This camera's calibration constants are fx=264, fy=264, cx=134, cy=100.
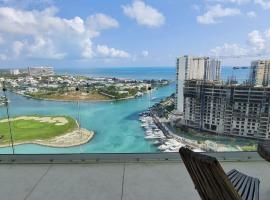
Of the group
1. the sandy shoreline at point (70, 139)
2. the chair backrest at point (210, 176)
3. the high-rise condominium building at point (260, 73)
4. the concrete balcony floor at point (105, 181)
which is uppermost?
the high-rise condominium building at point (260, 73)

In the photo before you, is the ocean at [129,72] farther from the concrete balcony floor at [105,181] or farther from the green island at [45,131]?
the concrete balcony floor at [105,181]

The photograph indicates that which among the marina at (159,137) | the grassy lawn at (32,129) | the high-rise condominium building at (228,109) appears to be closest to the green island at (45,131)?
the grassy lawn at (32,129)

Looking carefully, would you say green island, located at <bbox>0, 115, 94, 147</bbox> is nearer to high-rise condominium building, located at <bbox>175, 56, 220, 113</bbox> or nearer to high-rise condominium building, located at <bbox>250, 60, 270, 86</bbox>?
high-rise condominium building, located at <bbox>175, 56, 220, 113</bbox>

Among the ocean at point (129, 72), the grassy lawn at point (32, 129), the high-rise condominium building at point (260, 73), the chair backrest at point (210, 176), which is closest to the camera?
the chair backrest at point (210, 176)

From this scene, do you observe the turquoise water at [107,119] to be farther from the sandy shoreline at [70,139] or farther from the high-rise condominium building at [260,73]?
the high-rise condominium building at [260,73]

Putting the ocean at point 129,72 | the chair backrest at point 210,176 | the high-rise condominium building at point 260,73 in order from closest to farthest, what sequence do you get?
the chair backrest at point 210,176, the high-rise condominium building at point 260,73, the ocean at point 129,72

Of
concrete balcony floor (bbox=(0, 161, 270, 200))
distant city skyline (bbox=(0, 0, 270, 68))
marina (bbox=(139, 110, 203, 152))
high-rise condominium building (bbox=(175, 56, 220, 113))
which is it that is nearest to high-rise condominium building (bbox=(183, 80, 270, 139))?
high-rise condominium building (bbox=(175, 56, 220, 113))

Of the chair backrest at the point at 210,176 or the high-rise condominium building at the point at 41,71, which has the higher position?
the high-rise condominium building at the point at 41,71

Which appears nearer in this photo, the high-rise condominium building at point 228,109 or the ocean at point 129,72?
the high-rise condominium building at point 228,109
